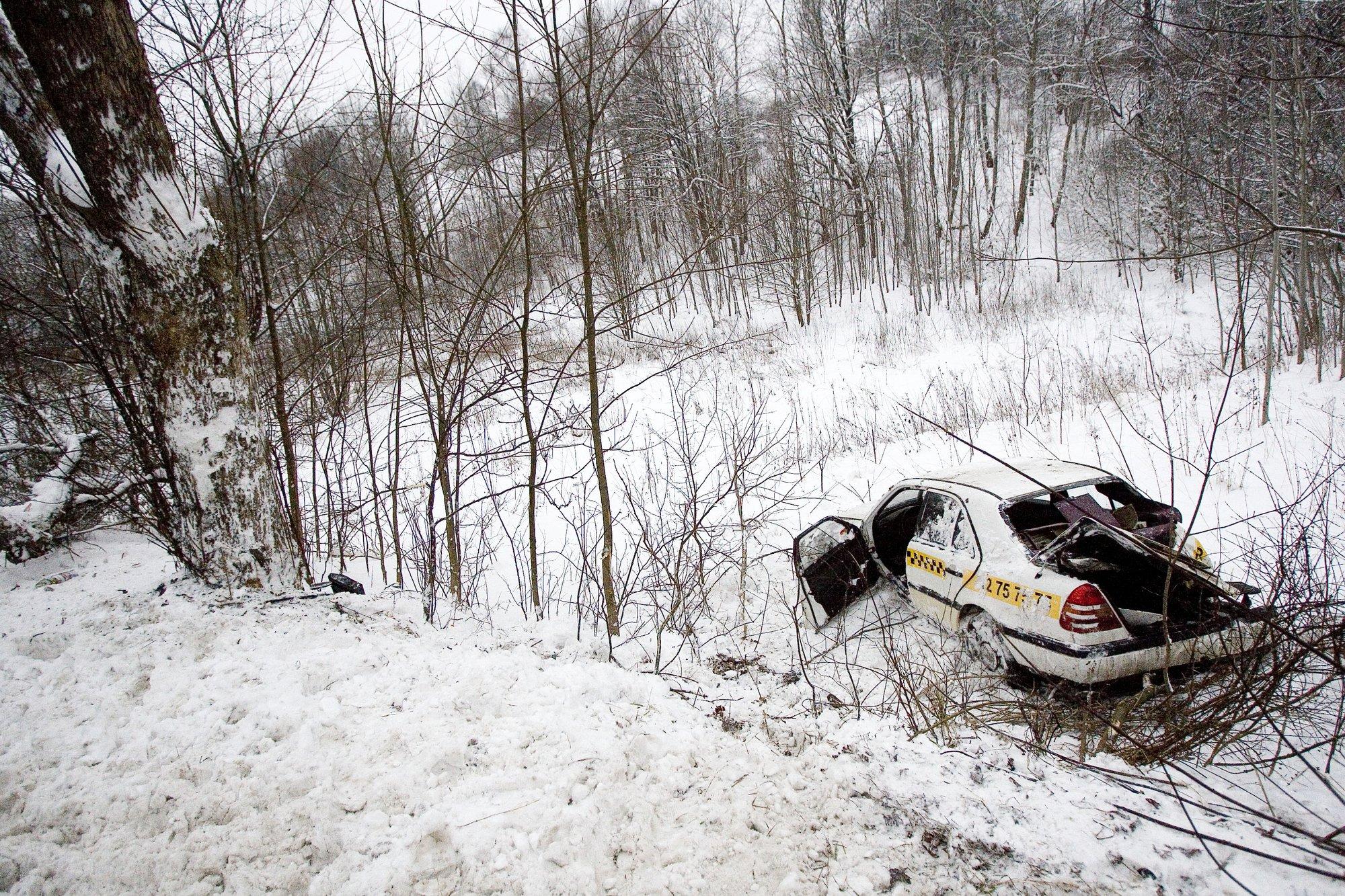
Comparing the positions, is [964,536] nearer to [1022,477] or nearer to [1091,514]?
[1022,477]

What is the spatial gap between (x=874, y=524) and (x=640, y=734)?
3.90 m

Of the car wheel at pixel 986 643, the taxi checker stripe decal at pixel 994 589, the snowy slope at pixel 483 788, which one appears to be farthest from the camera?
the car wheel at pixel 986 643

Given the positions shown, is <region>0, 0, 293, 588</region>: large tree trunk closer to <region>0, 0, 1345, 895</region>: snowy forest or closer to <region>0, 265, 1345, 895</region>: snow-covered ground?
<region>0, 0, 1345, 895</region>: snowy forest

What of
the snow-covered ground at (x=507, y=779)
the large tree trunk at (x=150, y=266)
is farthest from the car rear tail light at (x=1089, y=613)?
the large tree trunk at (x=150, y=266)

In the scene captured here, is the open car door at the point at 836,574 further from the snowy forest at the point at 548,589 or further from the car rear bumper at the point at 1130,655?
the car rear bumper at the point at 1130,655

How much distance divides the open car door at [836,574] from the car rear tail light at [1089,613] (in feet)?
5.91

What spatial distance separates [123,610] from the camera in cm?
A: 377

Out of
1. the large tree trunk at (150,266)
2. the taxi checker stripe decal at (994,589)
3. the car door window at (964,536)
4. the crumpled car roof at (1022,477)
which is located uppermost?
the large tree trunk at (150,266)

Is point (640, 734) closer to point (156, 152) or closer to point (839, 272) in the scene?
point (156, 152)

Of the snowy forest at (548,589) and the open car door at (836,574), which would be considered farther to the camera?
the open car door at (836,574)

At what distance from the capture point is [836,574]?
549cm

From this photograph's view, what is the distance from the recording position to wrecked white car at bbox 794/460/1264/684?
11.8ft

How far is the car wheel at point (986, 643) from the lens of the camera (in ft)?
14.0

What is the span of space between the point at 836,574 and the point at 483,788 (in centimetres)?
391
